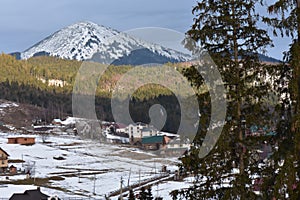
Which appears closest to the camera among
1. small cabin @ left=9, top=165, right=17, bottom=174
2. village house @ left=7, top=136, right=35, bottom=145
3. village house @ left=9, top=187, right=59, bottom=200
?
village house @ left=9, top=187, right=59, bottom=200

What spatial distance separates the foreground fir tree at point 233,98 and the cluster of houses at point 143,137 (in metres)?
76.9

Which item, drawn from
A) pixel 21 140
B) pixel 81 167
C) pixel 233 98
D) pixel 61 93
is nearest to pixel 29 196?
Result: pixel 233 98

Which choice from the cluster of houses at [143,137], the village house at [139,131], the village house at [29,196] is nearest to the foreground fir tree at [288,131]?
the village house at [29,196]

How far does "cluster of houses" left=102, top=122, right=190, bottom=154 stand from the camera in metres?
96.6

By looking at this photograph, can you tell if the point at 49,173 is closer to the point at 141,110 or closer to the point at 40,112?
the point at 141,110

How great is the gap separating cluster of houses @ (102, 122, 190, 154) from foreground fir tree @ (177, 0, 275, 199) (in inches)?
3029

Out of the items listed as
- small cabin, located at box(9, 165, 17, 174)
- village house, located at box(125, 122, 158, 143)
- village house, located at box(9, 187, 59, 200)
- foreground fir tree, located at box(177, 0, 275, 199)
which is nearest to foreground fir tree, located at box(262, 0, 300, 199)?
foreground fir tree, located at box(177, 0, 275, 199)

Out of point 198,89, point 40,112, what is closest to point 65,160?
point 198,89

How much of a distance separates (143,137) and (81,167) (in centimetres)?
3897

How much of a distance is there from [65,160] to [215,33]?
68.4 meters

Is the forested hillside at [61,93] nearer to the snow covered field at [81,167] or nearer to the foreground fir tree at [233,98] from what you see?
the snow covered field at [81,167]

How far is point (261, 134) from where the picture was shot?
978cm

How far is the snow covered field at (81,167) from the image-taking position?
4791cm

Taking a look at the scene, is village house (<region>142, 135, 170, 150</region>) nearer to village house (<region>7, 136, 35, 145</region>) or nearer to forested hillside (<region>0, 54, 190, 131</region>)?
forested hillside (<region>0, 54, 190, 131</region>)
